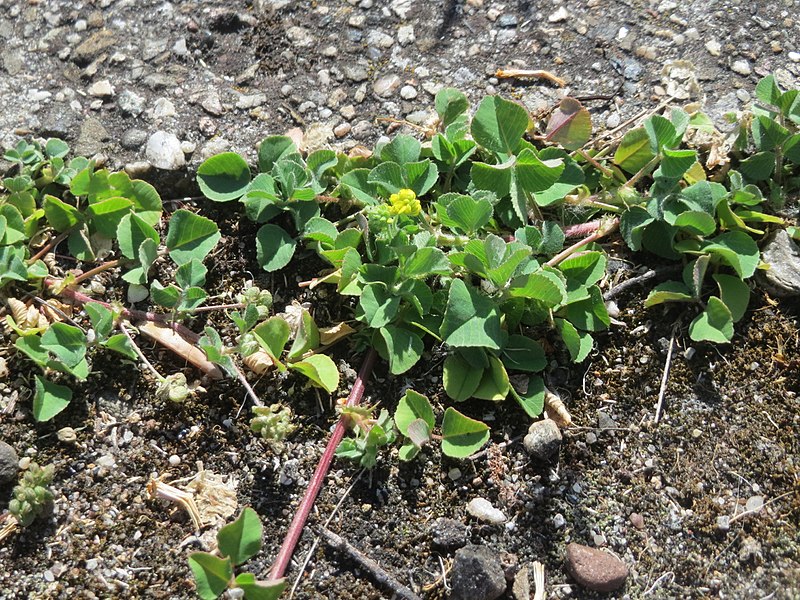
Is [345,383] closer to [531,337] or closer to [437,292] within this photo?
[437,292]

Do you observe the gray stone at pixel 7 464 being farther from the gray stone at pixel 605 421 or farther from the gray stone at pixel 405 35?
the gray stone at pixel 405 35

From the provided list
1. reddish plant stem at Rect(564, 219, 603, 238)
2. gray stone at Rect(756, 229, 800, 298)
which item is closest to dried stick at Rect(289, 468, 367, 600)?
reddish plant stem at Rect(564, 219, 603, 238)

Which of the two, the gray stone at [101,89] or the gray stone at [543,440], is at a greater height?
the gray stone at [101,89]

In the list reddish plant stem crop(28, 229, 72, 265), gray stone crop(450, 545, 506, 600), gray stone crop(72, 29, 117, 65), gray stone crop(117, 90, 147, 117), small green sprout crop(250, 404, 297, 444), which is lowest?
gray stone crop(450, 545, 506, 600)

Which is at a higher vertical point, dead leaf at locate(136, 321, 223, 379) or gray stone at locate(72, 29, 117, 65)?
gray stone at locate(72, 29, 117, 65)

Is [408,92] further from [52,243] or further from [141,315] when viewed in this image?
[52,243]

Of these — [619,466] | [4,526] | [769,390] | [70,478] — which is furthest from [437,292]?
[4,526]

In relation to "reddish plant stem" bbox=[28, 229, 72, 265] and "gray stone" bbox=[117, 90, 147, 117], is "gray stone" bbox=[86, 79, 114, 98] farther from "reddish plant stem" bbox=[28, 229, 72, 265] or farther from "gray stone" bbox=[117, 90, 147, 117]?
"reddish plant stem" bbox=[28, 229, 72, 265]

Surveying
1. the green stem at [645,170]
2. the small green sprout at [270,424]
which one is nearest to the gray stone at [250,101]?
the small green sprout at [270,424]
